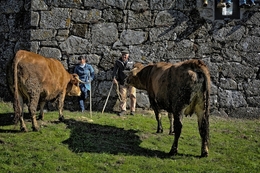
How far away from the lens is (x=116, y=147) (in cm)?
723

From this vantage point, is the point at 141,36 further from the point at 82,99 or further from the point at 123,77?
the point at 82,99

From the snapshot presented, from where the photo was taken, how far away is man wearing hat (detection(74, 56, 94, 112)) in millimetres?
10812

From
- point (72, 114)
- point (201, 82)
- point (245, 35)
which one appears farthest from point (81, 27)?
point (201, 82)

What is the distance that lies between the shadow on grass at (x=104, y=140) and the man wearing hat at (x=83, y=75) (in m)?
2.05

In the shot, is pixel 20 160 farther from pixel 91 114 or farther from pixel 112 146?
pixel 91 114

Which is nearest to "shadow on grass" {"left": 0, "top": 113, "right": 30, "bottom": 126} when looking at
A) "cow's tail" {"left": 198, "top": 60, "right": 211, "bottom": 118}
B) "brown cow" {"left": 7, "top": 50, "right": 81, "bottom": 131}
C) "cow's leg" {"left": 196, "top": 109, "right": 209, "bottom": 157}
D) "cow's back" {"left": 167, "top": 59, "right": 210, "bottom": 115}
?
"brown cow" {"left": 7, "top": 50, "right": 81, "bottom": 131}

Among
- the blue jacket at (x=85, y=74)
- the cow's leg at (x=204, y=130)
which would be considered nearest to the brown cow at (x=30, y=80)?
the blue jacket at (x=85, y=74)

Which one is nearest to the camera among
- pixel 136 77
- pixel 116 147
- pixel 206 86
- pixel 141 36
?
pixel 206 86

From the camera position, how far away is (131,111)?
10633 mm

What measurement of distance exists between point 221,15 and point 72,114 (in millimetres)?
5262

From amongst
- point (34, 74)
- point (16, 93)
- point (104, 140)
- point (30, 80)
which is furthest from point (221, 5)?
point (16, 93)

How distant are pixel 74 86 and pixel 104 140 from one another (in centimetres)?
303

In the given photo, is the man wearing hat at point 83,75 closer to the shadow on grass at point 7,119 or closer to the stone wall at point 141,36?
the stone wall at point 141,36

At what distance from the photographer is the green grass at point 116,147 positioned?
6184 millimetres
